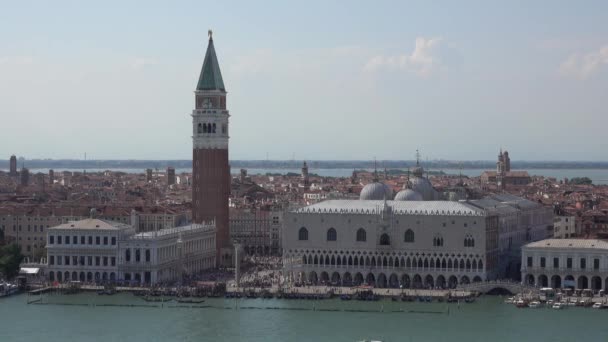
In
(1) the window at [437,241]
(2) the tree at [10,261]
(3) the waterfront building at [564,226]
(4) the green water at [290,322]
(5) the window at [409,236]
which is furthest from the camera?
(3) the waterfront building at [564,226]

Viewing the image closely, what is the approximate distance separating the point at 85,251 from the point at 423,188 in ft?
31.6

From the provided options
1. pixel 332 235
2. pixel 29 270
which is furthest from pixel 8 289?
pixel 332 235

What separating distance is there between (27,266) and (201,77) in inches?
298

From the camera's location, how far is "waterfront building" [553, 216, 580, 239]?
48.4m

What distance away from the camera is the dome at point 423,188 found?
40.0 m

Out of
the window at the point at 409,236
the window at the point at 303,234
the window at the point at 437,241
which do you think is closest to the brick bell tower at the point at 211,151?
the window at the point at 303,234

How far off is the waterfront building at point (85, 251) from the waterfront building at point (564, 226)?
17.2 metres

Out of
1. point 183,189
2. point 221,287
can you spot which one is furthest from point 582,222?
point 183,189

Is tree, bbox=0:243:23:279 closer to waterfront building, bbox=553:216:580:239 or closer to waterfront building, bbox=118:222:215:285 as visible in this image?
waterfront building, bbox=118:222:215:285

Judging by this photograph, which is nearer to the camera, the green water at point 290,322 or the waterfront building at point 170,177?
the green water at point 290,322

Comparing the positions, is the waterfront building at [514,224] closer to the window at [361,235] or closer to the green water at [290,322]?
the window at [361,235]

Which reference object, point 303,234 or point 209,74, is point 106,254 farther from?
point 209,74

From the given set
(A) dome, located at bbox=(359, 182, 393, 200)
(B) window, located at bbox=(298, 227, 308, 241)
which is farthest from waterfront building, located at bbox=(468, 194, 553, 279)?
(B) window, located at bbox=(298, 227, 308, 241)

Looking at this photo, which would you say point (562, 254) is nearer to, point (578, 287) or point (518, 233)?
point (578, 287)
